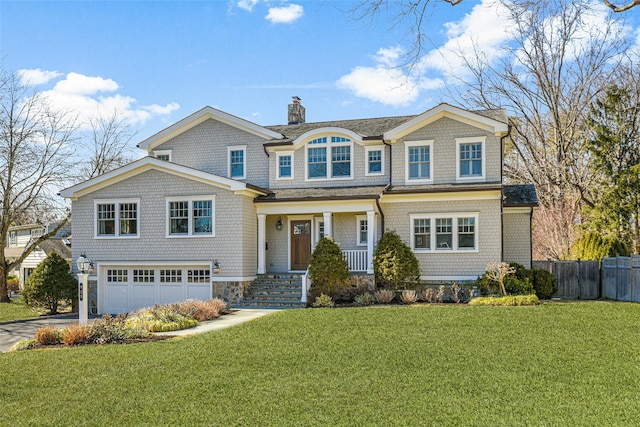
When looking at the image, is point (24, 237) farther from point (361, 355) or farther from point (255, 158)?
point (361, 355)

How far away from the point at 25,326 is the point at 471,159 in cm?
1539

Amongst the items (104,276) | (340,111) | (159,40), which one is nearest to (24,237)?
(104,276)

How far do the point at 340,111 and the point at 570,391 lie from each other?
18680mm

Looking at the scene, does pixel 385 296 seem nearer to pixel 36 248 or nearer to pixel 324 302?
pixel 324 302

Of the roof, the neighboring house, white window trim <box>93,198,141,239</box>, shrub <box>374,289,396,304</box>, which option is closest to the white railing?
shrub <box>374,289,396,304</box>

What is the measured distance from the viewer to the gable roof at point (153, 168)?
18516mm

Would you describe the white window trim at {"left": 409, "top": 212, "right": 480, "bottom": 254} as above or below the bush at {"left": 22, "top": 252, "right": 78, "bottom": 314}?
above

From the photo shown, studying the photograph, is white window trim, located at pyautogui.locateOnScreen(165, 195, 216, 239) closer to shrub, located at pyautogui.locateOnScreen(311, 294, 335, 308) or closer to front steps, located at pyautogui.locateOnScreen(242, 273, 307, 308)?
front steps, located at pyautogui.locateOnScreen(242, 273, 307, 308)

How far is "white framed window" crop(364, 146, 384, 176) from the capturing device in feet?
67.0


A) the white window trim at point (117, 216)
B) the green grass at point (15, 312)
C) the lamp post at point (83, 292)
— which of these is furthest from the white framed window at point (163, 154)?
the lamp post at point (83, 292)

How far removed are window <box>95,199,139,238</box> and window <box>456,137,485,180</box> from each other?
11602mm

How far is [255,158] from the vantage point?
71.2 feet

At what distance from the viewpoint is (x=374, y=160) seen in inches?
809

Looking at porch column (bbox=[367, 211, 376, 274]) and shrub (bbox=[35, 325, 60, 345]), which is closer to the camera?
shrub (bbox=[35, 325, 60, 345])
